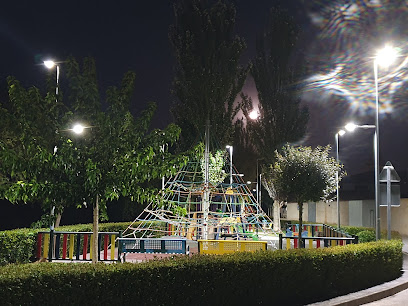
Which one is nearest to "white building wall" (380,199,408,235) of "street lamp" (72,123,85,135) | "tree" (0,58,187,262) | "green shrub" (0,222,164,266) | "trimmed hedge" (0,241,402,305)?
"trimmed hedge" (0,241,402,305)

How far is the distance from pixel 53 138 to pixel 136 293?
3.99 m

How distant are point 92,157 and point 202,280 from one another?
338 cm

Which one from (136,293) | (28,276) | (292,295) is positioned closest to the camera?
(28,276)

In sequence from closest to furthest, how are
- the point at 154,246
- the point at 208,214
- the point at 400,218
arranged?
the point at 154,246 → the point at 208,214 → the point at 400,218

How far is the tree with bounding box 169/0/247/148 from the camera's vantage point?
3105cm

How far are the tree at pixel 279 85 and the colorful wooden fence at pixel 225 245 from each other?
22844 mm

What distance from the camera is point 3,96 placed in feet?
85.5

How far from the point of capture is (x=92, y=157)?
9.47 meters

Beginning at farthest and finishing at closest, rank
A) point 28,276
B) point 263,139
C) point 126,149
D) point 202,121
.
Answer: point 263,139, point 202,121, point 126,149, point 28,276

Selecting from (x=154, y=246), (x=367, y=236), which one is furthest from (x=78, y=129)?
(x=367, y=236)

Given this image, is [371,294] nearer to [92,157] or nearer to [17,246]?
[92,157]

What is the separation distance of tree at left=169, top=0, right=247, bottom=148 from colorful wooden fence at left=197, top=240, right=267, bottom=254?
1687 centimetres

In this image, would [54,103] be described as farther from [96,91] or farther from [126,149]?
[126,149]

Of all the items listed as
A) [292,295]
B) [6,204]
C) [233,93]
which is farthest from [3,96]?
[292,295]
